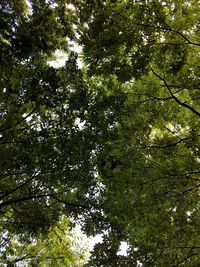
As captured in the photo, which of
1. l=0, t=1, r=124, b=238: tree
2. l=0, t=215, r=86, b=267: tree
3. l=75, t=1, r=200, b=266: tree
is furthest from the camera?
l=0, t=215, r=86, b=267: tree

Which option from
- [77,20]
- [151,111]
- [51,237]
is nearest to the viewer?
[151,111]

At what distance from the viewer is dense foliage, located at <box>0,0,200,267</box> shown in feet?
13.6

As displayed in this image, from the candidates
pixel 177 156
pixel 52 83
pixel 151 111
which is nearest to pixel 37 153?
pixel 52 83

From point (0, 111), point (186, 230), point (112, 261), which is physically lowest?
point (112, 261)

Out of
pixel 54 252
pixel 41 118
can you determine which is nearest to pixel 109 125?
pixel 41 118

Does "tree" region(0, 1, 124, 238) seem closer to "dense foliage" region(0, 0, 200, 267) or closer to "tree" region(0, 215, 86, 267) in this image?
"dense foliage" region(0, 0, 200, 267)

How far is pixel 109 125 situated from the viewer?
26.3 ft

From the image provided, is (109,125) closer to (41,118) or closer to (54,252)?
(41,118)

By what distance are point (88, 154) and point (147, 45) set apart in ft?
14.0

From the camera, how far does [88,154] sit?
7.87 meters

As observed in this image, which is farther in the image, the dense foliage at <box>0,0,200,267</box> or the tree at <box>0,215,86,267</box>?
the tree at <box>0,215,86,267</box>

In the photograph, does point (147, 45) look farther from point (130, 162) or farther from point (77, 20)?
point (77, 20)

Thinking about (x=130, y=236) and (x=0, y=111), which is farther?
(x=0, y=111)

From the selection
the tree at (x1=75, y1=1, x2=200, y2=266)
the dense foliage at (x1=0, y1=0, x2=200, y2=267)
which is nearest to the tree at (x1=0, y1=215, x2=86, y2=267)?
the dense foliage at (x1=0, y1=0, x2=200, y2=267)
